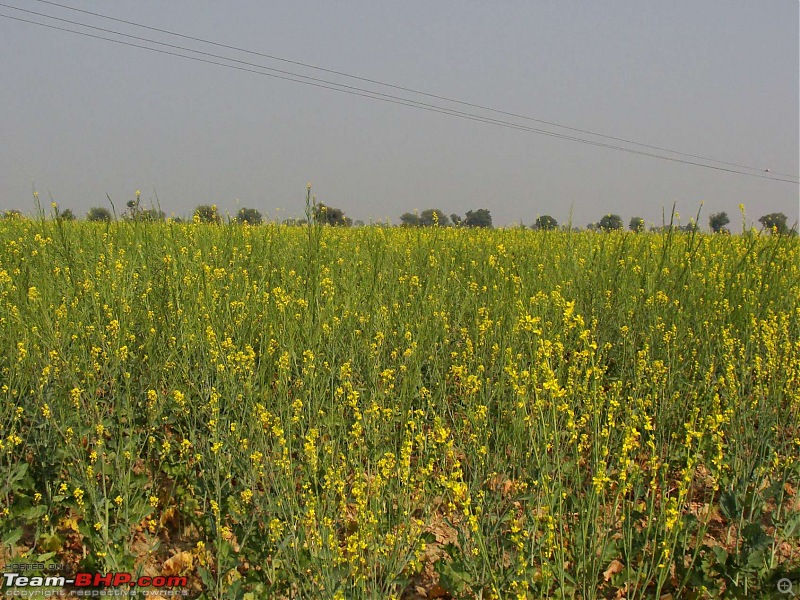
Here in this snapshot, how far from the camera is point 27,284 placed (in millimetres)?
4270

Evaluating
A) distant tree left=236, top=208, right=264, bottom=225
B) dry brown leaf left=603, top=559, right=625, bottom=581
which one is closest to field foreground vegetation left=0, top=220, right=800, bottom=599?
dry brown leaf left=603, top=559, right=625, bottom=581

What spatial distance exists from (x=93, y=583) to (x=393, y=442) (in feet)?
4.53

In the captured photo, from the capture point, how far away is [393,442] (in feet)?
10.3

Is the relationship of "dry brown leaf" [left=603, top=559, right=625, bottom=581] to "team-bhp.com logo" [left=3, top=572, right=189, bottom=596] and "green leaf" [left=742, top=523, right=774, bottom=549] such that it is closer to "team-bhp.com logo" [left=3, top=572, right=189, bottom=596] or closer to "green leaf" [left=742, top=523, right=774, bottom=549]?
"green leaf" [left=742, top=523, right=774, bottom=549]

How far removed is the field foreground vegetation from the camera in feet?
7.51

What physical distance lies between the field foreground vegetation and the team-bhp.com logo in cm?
6

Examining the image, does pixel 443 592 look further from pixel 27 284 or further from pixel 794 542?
pixel 27 284

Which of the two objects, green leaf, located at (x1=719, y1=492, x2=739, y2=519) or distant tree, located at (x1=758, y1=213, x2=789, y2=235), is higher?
distant tree, located at (x1=758, y1=213, x2=789, y2=235)

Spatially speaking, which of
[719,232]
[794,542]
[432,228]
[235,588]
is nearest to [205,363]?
[235,588]

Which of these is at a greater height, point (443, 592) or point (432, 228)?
point (432, 228)

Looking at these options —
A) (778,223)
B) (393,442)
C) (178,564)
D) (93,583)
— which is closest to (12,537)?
(93,583)

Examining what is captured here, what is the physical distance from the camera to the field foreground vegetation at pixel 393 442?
229 centimetres

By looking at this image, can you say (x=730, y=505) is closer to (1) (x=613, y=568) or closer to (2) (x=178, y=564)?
(1) (x=613, y=568)

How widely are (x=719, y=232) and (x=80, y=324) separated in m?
9.42
